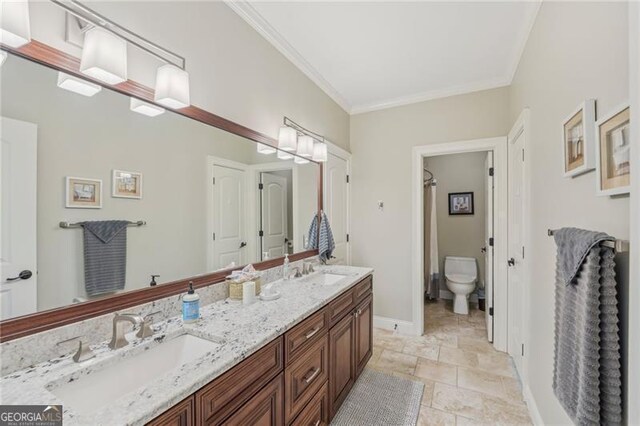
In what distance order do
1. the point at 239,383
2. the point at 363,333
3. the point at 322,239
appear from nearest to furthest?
1. the point at 239,383
2. the point at 363,333
3. the point at 322,239

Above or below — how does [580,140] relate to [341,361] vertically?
above

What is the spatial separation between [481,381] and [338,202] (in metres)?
2.09

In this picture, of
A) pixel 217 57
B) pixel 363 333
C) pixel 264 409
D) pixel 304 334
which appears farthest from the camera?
pixel 363 333

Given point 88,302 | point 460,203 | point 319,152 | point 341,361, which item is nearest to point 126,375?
point 88,302

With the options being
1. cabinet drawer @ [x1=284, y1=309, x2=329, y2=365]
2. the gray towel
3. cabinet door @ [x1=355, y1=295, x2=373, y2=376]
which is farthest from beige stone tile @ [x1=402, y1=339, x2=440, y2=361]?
the gray towel

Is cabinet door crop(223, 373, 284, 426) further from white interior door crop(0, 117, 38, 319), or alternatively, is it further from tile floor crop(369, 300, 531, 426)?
tile floor crop(369, 300, 531, 426)

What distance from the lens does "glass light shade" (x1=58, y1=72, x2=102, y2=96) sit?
3.41 feet

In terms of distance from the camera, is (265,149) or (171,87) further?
(265,149)

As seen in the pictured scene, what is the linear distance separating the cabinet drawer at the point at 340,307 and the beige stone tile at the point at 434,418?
84 cm

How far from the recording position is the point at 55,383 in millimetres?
825

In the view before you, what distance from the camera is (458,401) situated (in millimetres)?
2039

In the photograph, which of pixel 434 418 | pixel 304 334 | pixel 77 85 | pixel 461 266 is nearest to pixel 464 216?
pixel 461 266

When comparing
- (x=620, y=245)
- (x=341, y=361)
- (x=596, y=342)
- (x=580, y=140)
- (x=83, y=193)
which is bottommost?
(x=341, y=361)

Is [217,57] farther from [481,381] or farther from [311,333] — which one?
[481,381]
